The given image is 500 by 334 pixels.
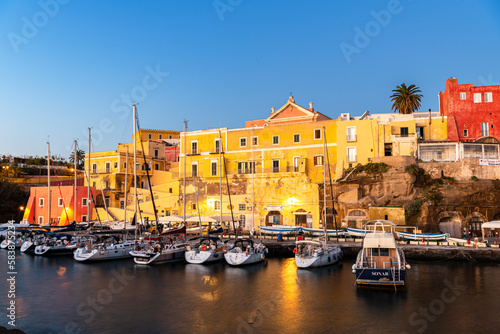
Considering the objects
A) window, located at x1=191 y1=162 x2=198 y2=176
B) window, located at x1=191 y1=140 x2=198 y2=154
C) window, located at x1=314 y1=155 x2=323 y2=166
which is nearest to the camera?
window, located at x1=314 y1=155 x2=323 y2=166

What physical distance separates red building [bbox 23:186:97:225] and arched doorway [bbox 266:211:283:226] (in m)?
30.1

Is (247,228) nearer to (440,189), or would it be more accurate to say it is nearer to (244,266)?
(244,266)

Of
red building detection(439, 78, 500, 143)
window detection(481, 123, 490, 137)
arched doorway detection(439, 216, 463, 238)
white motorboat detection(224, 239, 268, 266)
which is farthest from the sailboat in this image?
window detection(481, 123, 490, 137)

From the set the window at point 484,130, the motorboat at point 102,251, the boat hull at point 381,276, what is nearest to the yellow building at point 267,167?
the motorboat at point 102,251

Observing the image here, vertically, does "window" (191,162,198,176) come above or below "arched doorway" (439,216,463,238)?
above

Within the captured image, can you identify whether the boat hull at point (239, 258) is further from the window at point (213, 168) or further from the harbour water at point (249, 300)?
the window at point (213, 168)

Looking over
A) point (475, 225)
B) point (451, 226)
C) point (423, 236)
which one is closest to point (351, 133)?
point (451, 226)

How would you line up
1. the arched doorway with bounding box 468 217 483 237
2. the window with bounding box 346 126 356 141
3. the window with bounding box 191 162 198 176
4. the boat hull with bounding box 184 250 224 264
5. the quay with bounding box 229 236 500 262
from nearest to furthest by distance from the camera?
the quay with bounding box 229 236 500 262, the boat hull with bounding box 184 250 224 264, the arched doorway with bounding box 468 217 483 237, the window with bounding box 346 126 356 141, the window with bounding box 191 162 198 176

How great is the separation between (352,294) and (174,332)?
11329 millimetres

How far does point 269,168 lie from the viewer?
55031 millimetres

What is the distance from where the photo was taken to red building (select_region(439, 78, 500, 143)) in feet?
172

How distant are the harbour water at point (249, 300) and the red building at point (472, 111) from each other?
76.8 ft

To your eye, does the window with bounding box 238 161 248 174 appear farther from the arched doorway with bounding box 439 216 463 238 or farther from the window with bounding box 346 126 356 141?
the arched doorway with bounding box 439 216 463 238

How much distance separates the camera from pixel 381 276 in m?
25.6
